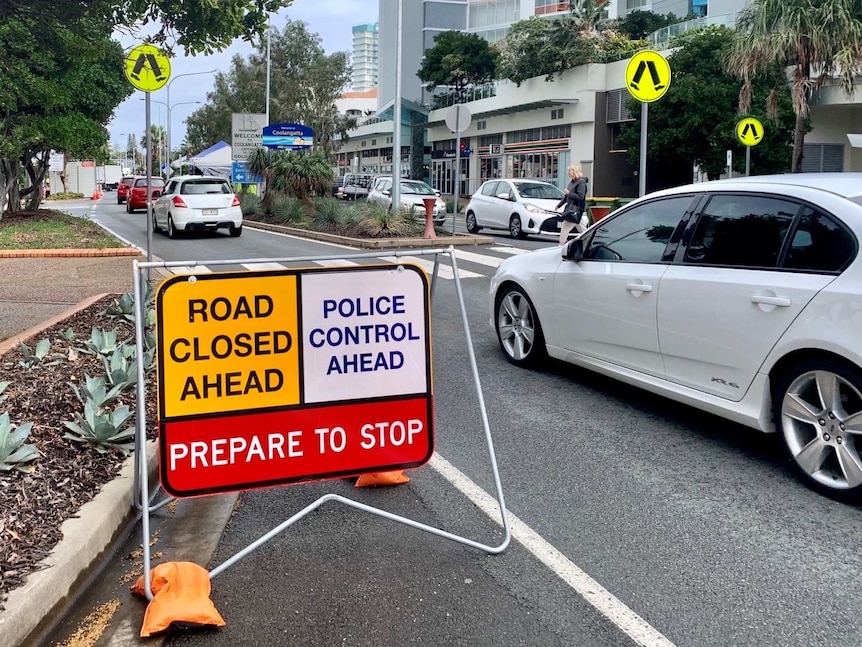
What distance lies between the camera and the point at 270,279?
3.65 m

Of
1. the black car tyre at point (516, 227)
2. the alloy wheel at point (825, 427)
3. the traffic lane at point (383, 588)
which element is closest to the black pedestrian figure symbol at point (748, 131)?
the black car tyre at point (516, 227)

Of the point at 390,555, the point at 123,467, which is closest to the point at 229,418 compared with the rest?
the point at 390,555

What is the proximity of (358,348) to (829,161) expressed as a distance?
37513 mm

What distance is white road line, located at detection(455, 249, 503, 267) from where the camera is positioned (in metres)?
15.5

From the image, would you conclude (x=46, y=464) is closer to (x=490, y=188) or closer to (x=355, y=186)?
(x=490, y=188)

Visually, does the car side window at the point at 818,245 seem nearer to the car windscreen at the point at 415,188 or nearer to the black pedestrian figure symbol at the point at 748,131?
the black pedestrian figure symbol at the point at 748,131

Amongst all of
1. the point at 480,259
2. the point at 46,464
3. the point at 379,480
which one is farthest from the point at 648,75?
the point at 46,464

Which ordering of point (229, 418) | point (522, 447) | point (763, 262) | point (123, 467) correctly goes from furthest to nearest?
point (522, 447) < point (763, 262) < point (123, 467) < point (229, 418)

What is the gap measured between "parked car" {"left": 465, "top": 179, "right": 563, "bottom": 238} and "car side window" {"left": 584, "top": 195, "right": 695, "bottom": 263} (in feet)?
46.8

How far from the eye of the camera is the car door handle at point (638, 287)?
5672mm

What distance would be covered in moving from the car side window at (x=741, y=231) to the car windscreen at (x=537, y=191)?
17.2 metres

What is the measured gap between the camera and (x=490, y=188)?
23.8m

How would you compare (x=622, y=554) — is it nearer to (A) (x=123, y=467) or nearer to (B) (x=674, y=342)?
(B) (x=674, y=342)

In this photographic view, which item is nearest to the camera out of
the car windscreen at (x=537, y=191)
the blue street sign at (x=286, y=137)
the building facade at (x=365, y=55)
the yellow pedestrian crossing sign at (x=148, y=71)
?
the yellow pedestrian crossing sign at (x=148, y=71)
